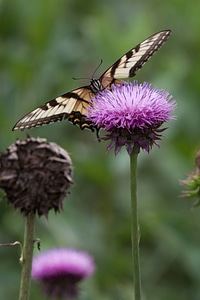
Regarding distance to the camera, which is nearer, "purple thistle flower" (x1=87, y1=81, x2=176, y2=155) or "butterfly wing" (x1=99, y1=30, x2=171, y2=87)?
"purple thistle flower" (x1=87, y1=81, x2=176, y2=155)

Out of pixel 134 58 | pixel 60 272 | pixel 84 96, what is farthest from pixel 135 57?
pixel 60 272

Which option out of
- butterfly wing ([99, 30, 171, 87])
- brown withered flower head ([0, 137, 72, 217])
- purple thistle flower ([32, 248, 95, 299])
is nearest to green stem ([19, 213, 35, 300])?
brown withered flower head ([0, 137, 72, 217])

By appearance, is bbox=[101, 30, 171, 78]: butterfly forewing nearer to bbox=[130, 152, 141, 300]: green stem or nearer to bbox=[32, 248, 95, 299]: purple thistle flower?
bbox=[130, 152, 141, 300]: green stem

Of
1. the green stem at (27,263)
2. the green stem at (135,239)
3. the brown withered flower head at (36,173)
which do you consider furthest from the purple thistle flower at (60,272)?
the green stem at (135,239)

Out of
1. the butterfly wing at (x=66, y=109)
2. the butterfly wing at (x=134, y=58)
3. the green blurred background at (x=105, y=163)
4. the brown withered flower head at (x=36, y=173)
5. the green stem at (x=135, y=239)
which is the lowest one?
the green stem at (x=135, y=239)

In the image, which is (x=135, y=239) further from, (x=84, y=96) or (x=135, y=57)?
(x=135, y=57)

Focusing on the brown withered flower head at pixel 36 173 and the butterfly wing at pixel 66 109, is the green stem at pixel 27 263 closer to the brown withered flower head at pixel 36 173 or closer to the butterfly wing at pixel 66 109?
the brown withered flower head at pixel 36 173
